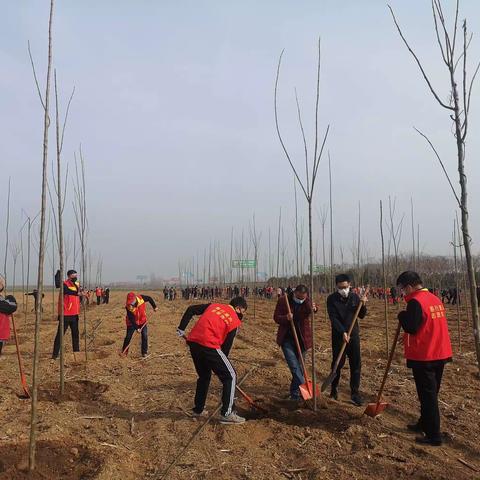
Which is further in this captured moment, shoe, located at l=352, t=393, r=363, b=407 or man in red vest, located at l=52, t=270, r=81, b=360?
man in red vest, located at l=52, t=270, r=81, b=360

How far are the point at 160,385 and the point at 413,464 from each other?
3656 millimetres

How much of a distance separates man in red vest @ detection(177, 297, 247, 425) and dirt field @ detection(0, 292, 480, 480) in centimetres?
21

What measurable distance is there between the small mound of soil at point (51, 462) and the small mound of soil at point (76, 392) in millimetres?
1643

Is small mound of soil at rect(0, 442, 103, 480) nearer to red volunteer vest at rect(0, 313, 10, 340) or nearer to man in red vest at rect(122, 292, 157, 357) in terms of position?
red volunteer vest at rect(0, 313, 10, 340)

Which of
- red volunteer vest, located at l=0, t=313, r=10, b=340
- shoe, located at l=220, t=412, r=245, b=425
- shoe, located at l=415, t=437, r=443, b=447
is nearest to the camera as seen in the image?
shoe, located at l=415, t=437, r=443, b=447

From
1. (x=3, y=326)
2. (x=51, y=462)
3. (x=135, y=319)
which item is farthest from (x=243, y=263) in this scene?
(x=51, y=462)

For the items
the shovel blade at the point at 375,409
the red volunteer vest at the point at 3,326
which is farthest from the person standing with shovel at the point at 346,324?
the red volunteer vest at the point at 3,326

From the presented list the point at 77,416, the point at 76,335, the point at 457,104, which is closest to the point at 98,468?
the point at 77,416

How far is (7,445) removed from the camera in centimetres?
379

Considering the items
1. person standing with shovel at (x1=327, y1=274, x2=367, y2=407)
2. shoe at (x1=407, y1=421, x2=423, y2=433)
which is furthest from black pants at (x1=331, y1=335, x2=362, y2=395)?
shoe at (x1=407, y1=421, x2=423, y2=433)

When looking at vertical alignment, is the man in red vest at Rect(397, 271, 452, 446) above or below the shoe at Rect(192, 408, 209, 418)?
above

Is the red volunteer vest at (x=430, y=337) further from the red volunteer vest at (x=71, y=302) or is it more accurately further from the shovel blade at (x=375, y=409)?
the red volunteer vest at (x=71, y=302)

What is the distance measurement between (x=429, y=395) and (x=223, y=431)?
1.88 meters

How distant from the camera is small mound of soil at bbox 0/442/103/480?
3.25 m
